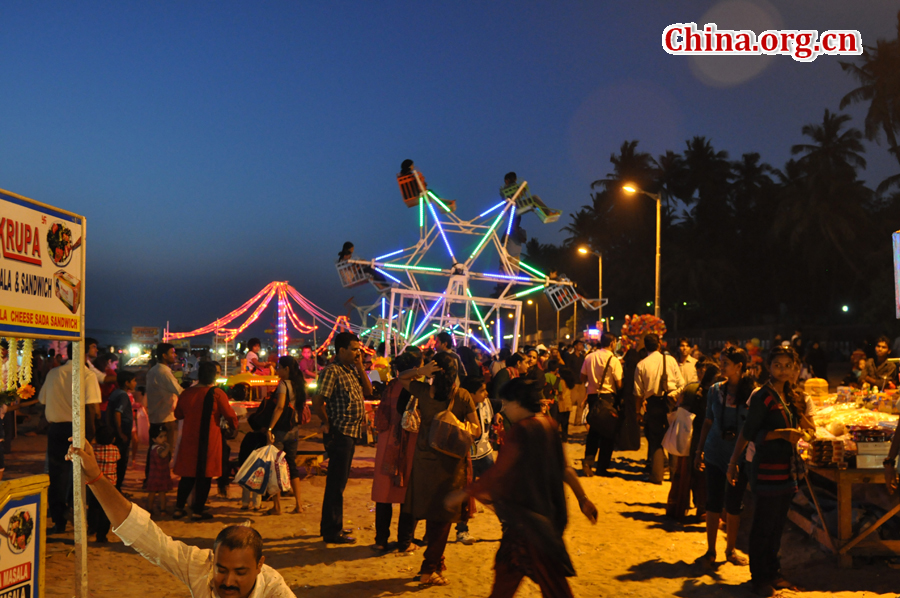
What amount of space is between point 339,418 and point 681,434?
372cm

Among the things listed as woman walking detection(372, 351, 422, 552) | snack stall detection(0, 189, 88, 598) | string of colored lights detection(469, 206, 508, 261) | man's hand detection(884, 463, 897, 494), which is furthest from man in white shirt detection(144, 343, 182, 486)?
string of colored lights detection(469, 206, 508, 261)

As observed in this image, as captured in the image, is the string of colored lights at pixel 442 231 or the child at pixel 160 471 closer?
the child at pixel 160 471

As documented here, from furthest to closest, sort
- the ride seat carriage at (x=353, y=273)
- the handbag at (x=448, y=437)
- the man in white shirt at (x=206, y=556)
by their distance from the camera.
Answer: the ride seat carriage at (x=353, y=273)
the handbag at (x=448, y=437)
the man in white shirt at (x=206, y=556)

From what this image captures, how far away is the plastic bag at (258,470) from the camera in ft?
24.2

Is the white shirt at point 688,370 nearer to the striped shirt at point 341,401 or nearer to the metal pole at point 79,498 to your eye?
the striped shirt at point 341,401

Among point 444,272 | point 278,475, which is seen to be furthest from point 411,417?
point 444,272

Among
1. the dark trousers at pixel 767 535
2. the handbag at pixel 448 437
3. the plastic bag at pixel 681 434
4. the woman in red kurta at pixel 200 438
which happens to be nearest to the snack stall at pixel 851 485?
the dark trousers at pixel 767 535

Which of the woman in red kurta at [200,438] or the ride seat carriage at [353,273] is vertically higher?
the ride seat carriage at [353,273]

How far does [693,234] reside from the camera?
50188 millimetres

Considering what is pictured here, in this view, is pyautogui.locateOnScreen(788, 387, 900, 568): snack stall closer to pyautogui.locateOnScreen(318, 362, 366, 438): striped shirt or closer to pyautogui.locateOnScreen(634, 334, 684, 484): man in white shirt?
pyautogui.locateOnScreen(634, 334, 684, 484): man in white shirt

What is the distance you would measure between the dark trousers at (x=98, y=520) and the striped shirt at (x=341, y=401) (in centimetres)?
239

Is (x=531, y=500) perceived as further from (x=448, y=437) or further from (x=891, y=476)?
(x=891, y=476)

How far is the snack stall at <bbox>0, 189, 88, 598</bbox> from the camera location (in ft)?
10.4

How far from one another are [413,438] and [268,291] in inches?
1327
